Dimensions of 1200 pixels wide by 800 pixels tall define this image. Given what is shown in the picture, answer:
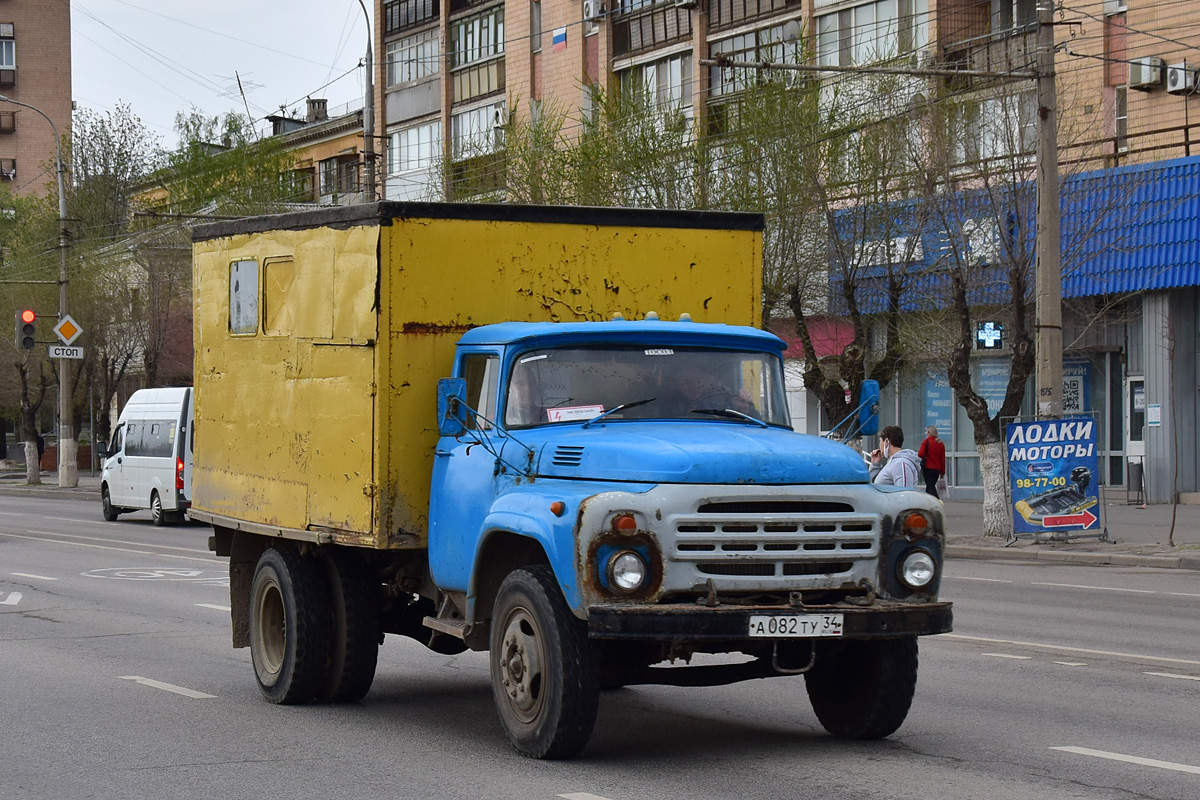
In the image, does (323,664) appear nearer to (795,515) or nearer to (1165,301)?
(795,515)

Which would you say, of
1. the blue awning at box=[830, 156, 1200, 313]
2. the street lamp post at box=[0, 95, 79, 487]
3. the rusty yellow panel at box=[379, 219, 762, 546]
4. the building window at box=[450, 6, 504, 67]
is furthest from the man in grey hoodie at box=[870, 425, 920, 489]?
the building window at box=[450, 6, 504, 67]

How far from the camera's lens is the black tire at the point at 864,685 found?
26.7ft

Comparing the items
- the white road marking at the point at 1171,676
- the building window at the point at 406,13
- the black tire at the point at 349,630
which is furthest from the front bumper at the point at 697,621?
the building window at the point at 406,13

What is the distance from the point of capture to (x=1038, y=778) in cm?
733

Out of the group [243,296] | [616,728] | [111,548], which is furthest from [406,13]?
[616,728]

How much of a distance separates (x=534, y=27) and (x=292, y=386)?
146ft

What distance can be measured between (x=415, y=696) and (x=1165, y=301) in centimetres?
2368

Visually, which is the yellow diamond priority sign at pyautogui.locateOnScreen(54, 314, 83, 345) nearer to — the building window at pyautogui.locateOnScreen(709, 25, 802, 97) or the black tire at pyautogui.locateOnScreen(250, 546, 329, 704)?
the building window at pyautogui.locateOnScreen(709, 25, 802, 97)

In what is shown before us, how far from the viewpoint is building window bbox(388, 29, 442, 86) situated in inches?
2324

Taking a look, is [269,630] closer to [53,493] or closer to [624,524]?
[624,524]

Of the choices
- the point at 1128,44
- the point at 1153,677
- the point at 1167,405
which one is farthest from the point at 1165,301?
the point at 1153,677

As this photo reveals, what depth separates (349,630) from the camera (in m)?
9.72

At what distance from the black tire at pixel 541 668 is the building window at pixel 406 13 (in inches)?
2113

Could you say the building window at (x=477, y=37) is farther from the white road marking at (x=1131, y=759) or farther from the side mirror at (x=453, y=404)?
the white road marking at (x=1131, y=759)
